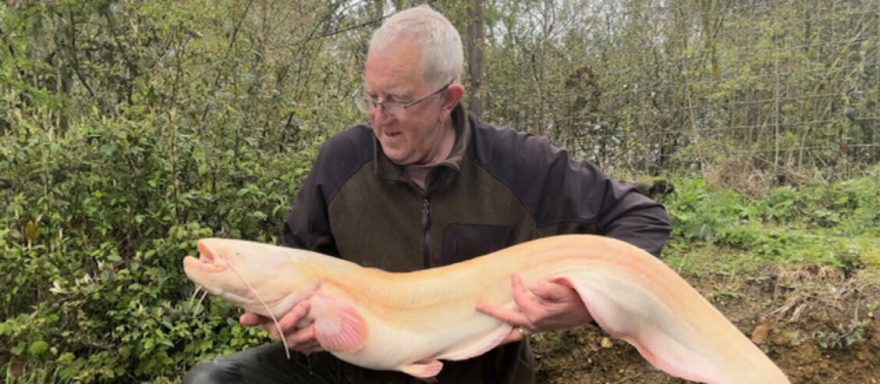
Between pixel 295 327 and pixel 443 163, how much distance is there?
2.36 feet

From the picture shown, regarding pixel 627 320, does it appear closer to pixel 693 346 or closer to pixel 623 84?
pixel 693 346

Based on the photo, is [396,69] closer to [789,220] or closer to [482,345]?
[482,345]

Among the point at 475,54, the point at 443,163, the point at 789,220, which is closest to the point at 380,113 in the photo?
the point at 443,163

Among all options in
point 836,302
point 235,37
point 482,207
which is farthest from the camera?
point 235,37

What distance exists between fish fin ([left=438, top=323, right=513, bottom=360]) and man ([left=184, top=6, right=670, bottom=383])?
1.17 feet

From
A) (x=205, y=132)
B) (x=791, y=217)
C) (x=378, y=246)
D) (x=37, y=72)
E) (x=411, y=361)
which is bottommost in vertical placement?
(x=791, y=217)

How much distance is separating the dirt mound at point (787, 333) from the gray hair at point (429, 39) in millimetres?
1736

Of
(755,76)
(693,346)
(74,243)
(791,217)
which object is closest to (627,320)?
(693,346)

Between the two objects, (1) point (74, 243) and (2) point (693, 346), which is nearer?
(2) point (693, 346)

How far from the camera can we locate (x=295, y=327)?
207 cm

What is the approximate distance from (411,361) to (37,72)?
2.96m

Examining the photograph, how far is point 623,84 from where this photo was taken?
7.03 meters

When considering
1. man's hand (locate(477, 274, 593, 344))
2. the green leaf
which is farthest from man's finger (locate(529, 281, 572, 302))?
the green leaf

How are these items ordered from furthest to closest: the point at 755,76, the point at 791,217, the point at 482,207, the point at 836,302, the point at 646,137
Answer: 1. the point at 646,137
2. the point at 755,76
3. the point at 791,217
4. the point at 836,302
5. the point at 482,207
